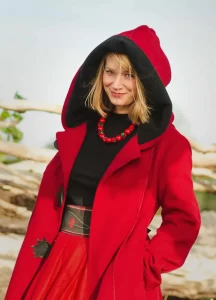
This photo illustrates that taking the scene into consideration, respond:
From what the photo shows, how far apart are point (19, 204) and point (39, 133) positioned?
0.35 metres

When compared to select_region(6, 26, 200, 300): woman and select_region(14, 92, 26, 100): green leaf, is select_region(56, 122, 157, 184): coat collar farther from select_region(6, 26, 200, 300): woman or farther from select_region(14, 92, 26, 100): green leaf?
select_region(14, 92, 26, 100): green leaf

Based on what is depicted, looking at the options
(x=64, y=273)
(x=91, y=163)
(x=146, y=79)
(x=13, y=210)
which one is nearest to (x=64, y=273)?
(x=64, y=273)

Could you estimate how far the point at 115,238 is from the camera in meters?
1.40

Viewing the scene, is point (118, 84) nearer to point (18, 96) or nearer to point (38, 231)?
point (38, 231)

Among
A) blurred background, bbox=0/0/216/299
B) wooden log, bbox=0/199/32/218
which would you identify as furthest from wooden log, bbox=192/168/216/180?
wooden log, bbox=0/199/32/218

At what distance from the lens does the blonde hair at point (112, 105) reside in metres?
1.46

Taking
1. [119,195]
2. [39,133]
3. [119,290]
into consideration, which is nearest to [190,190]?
[119,195]

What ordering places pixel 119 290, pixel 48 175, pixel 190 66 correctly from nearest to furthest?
pixel 119 290 < pixel 48 175 < pixel 190 66

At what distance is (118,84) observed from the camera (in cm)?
146

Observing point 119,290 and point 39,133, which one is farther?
point 39,133

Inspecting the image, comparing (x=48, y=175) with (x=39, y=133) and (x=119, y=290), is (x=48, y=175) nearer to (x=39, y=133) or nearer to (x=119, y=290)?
(x=119, y=290)

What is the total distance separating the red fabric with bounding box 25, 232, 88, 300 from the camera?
4.63 ft

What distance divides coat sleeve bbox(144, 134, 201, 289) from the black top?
6.1 inches

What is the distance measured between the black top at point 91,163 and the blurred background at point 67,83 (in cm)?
102
